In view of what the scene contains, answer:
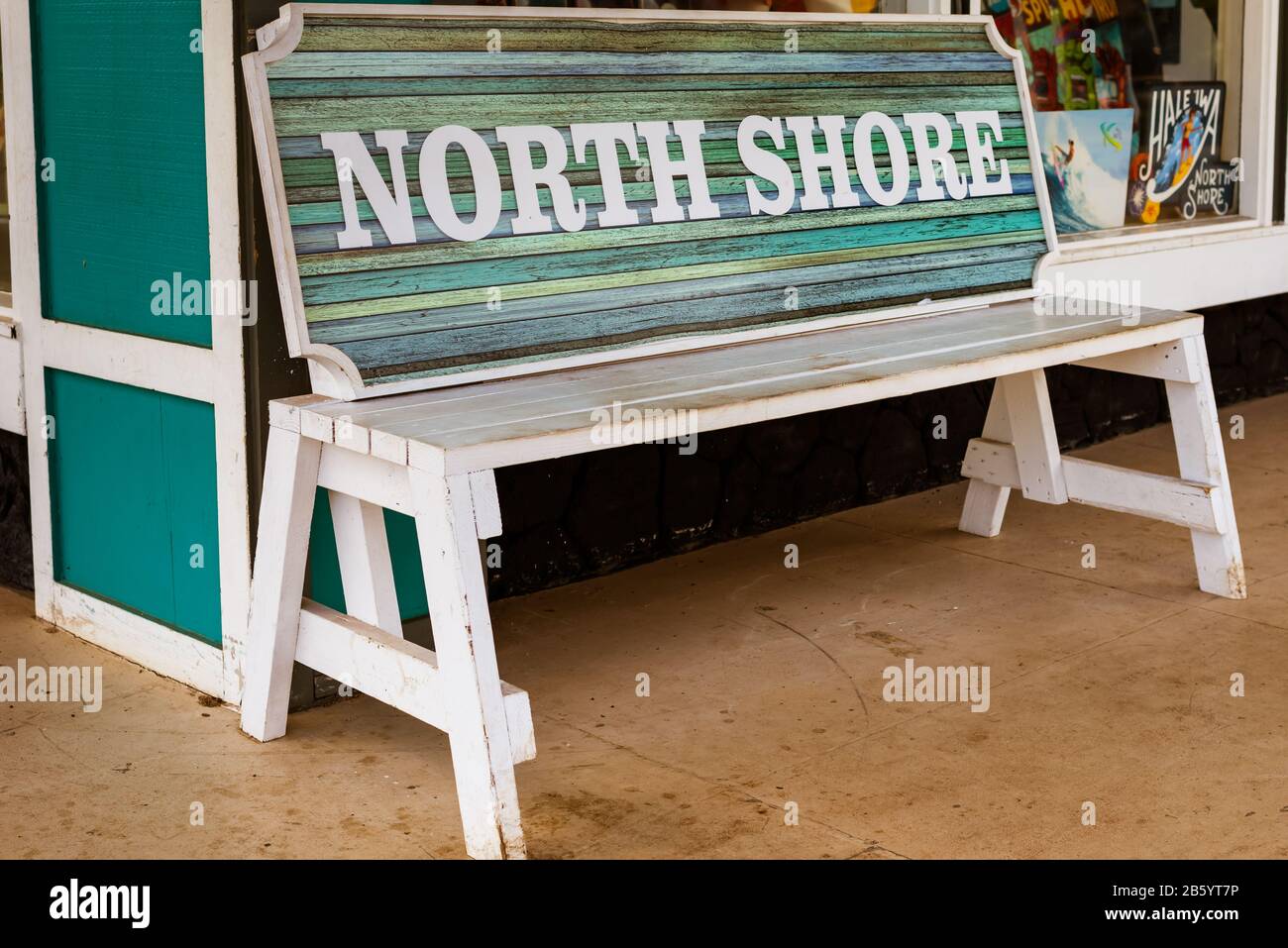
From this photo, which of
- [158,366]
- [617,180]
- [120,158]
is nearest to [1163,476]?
[617,180]

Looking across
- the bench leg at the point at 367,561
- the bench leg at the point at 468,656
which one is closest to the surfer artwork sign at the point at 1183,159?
the bench leg at the point at 367,561

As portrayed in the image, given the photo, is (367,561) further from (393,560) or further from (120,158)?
(120,158)

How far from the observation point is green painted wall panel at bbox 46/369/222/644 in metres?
3.16

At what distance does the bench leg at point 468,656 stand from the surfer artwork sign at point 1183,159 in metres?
3.75

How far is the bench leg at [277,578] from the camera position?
273cm

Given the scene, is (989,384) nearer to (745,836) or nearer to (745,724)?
(745,724)

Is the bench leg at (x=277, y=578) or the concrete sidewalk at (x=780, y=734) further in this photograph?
the bench leg at (x=277, y=578)

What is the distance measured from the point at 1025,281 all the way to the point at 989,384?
1008 mm

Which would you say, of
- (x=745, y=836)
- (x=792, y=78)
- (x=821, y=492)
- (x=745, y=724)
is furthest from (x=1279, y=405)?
(x=745, y=836)

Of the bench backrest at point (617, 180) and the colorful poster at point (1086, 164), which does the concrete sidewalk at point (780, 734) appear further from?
the colorful poster at point (1086, 164)

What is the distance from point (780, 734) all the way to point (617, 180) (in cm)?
119

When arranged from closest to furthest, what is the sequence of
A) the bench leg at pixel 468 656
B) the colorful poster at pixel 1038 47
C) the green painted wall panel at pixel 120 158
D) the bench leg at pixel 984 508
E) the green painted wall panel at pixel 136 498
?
1. the bench leg at pixel 468 656
2. the green painted wall panel at pixel 120 158
3. the green painted wall panel at pixel 136 498
4. the bench leg at pixel 984 508
5. the colorful poster at pixel 1038 47

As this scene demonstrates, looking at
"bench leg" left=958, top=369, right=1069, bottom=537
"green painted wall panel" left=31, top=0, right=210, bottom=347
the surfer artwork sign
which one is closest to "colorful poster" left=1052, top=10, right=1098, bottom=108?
the surfer artwork sign

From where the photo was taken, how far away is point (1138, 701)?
10.2 feet
